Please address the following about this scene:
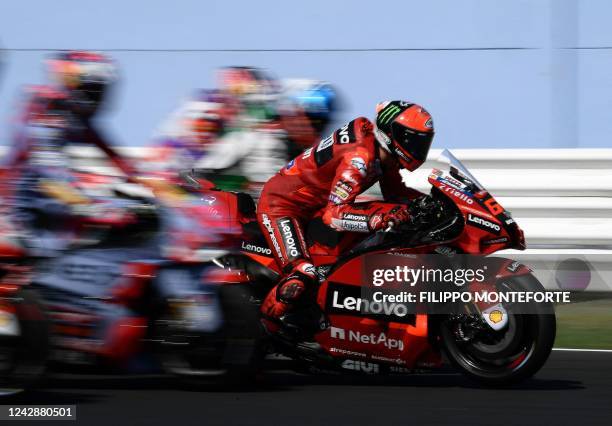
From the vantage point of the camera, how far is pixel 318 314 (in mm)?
7238

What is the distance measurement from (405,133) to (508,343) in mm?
1337

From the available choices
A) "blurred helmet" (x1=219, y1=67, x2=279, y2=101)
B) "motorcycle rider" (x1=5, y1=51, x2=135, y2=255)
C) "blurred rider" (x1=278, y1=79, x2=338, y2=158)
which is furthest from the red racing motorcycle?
"blurred helmet" (x1=219, y1=67, x2=279, y2=101)

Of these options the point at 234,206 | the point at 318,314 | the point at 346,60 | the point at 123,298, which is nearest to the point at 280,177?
the point at 234,206

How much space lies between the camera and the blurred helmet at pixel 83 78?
6766mm

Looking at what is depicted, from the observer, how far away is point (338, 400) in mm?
6695

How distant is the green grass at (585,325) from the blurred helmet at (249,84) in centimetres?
300

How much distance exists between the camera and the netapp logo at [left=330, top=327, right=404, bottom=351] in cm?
704

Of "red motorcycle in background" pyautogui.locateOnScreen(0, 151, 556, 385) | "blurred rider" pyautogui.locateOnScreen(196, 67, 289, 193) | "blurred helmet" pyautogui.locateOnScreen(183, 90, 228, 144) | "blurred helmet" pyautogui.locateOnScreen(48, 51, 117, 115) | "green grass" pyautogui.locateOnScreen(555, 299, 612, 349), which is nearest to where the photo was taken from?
"red motorcycle in background" pyautogui.locateOnScreen(0, 151, 556, 385)

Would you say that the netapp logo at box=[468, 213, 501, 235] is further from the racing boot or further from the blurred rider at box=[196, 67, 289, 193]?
the blurred rider at box=[196, 67, 289, 193]

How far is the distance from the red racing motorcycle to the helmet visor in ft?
0.58

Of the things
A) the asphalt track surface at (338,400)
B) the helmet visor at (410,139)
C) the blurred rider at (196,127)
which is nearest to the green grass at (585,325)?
the asphalt track surface at (338,400)

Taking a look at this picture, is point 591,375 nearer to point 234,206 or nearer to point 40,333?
point 234,206

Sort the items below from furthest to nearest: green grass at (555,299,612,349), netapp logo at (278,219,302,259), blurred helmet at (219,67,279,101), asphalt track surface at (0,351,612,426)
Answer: blurred helmet at (219,67,279,101)
green grass at (555,299,612,349)
netapp logo at (278,219,302,259)
asphalt track surface at (0,351,612,426)

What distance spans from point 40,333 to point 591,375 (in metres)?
3.35
